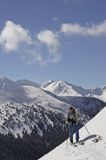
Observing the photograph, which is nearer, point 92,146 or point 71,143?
point 92,146

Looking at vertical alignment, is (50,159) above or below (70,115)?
below

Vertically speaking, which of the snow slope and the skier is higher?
the skier

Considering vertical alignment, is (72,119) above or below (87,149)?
above

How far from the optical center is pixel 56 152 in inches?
1478

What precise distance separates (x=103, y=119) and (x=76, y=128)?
5.93 metres

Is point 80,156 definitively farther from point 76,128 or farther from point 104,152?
point 76,128

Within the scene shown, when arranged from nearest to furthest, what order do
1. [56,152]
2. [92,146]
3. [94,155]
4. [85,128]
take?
[94,155] < [92,146] < [56,152] < [85,128]

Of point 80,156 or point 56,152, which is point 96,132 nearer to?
point 56,152

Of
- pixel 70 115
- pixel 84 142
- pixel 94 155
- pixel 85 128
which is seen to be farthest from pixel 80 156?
pixel 85 128

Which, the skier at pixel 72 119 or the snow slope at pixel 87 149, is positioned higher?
the skier at pixel 72 119

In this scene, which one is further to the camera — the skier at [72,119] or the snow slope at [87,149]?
the skier at [72,119]

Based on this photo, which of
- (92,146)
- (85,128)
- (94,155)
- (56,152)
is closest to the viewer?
(94,155)

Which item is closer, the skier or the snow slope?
the snow slope

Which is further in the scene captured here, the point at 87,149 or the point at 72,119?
the point at 72,119
